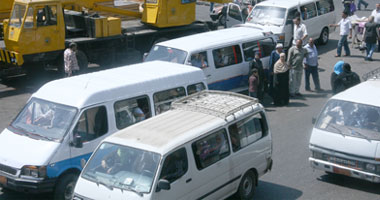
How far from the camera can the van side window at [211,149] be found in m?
8.52

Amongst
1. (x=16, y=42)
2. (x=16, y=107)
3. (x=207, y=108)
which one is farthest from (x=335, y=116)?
(x=16, y=42)

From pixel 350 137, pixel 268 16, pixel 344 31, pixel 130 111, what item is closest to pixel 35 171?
pixel 130 111

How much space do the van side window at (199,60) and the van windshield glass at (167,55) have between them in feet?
0.81

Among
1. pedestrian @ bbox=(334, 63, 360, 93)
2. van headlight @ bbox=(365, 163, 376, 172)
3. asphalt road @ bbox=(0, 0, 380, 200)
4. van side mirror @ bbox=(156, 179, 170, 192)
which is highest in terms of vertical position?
van side mirror @ bbox=(156, 179, 170, 192)

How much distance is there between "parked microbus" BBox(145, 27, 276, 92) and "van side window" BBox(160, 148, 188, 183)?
6.08 metres

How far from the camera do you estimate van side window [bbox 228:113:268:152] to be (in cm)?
923

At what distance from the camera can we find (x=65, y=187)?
930 centimetres

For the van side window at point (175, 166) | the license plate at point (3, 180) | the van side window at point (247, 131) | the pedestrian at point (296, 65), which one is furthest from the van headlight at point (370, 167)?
the pedestrian at point (296, 65)

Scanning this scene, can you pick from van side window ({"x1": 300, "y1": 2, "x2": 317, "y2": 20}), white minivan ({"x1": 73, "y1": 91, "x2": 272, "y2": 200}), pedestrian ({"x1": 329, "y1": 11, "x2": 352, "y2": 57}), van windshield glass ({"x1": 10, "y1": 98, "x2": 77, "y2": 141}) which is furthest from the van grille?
pedestrian ({"x1": 329, "y1": 11, "x2": 352, "y2": 57})

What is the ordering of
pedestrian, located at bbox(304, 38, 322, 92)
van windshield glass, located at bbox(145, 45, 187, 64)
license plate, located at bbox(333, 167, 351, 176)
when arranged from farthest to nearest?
pedestrian, located at bbox(304, 38, 322, 92)
van windshield glass, located at bbox(145, 45, 187, 64)
license plate, located at bbox(333, 167, 351, 176)

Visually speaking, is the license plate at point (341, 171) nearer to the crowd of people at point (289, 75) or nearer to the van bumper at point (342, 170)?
the van bumper at point (342, 170)

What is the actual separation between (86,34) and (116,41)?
101cm

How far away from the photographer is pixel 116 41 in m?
19.1

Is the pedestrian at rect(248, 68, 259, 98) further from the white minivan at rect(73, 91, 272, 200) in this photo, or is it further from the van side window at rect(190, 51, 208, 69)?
the white minivan at rect(73, 91, 272, 200)
